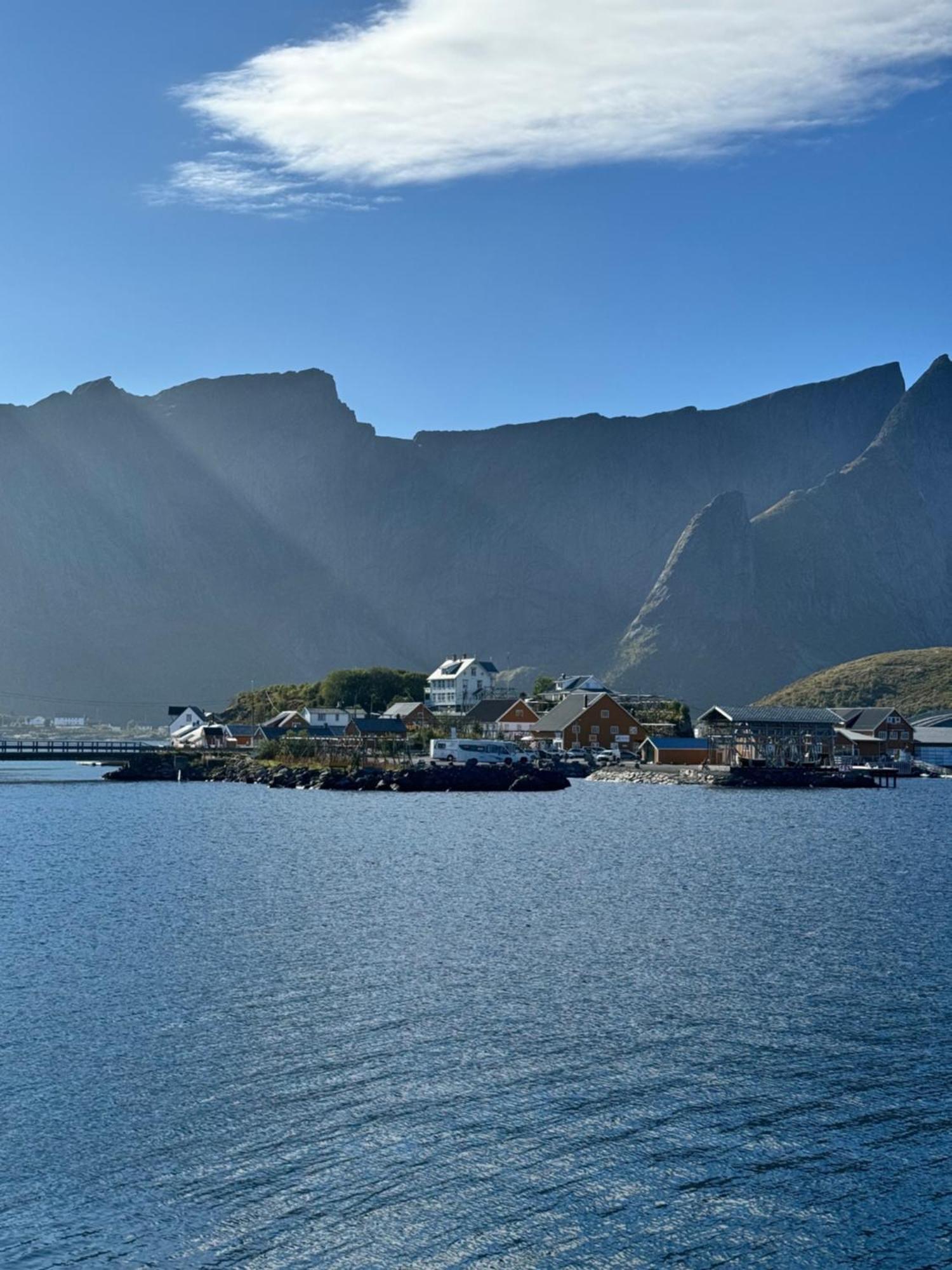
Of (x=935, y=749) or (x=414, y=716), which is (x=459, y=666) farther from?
(x=935, y=749)

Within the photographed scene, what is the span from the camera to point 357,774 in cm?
10388

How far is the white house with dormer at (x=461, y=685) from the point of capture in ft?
604

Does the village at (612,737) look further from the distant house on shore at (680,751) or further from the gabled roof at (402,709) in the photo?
the gabled roof at (402,709)

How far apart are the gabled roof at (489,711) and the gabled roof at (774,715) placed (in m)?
26.4

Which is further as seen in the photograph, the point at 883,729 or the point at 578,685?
the point at 578,685

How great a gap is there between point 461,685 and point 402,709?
91.4 feet

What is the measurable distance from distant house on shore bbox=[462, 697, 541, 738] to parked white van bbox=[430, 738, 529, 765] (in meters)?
23.6

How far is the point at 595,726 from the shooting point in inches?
5418

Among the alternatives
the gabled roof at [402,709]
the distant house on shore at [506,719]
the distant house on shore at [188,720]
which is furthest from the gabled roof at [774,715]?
the distant house on shore at [188,720]

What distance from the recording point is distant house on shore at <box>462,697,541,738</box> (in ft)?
482

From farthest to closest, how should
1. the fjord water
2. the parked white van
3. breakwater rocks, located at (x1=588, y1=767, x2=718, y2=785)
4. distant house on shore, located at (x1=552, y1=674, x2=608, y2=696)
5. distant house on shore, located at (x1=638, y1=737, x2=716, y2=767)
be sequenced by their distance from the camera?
distant house on shore, located at (x1=552, y1=674, x2=608, y2=696), distant house on shore, located at (x1=638, y1=737, x2=716, y2=767), the parked white van, breakwater rocks, located at (x1=588, y1=767, x2=718, y2=785), the fjord water

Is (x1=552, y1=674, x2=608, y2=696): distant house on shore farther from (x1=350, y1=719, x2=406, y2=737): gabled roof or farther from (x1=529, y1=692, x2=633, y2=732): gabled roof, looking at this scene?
(x1=350, y1=719, x2=406, y2=737): gabled roof

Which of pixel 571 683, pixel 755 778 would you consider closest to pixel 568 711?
pixel 755 778

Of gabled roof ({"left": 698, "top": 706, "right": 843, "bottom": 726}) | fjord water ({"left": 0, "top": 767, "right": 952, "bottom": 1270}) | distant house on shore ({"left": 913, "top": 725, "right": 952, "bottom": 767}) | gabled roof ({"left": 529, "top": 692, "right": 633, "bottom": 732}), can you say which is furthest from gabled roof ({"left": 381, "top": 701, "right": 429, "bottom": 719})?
fjord water ({"left": 0, "top": 767, "right": 952, "bottom": 1270})
